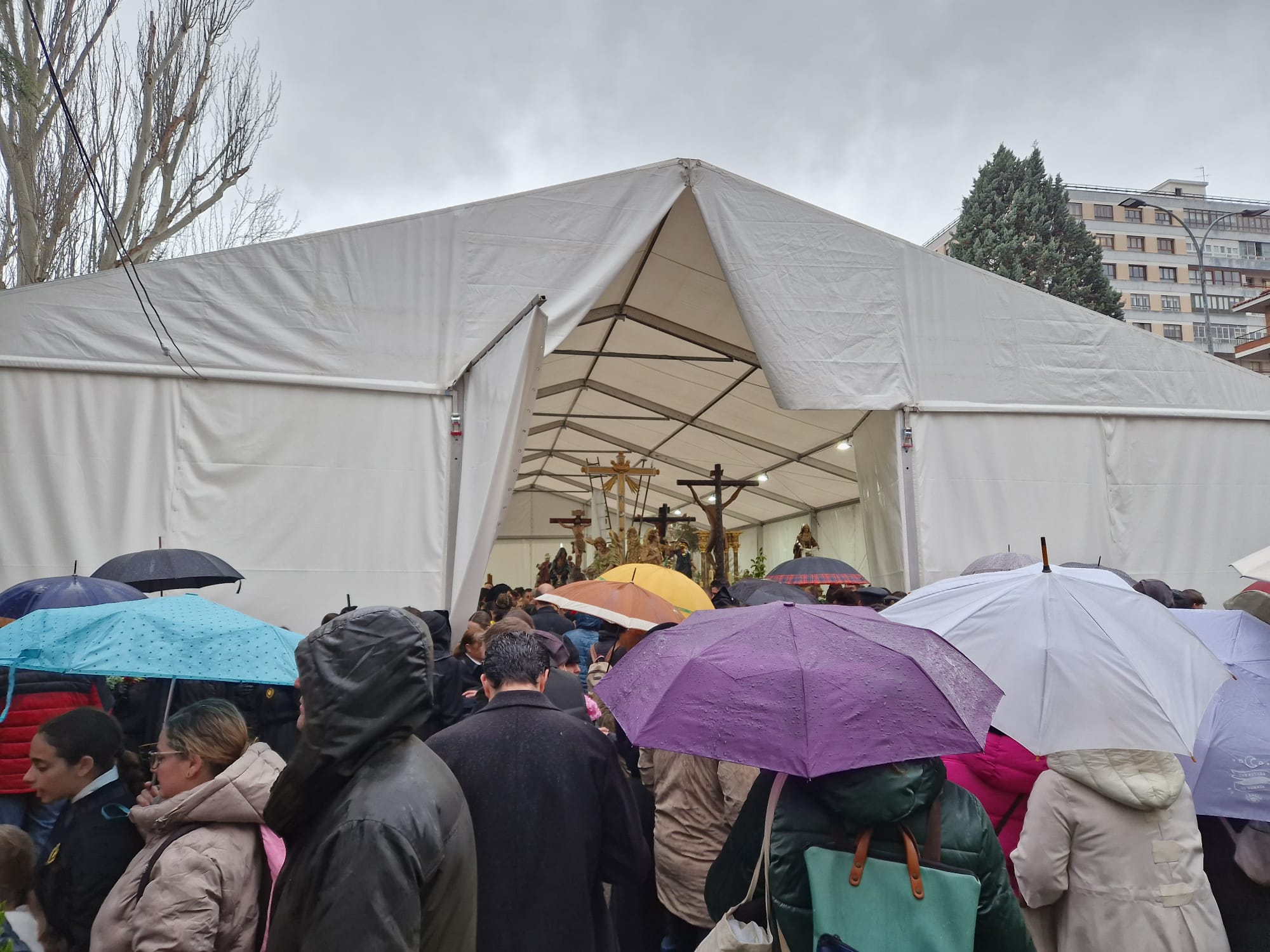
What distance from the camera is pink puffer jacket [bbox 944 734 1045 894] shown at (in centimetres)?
279

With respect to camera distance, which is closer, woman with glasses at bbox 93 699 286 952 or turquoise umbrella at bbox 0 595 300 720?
woman with glasses at bbox 93 699 286 952

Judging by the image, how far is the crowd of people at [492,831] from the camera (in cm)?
168

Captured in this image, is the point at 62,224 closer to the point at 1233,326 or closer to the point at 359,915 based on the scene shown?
the point at 359,915

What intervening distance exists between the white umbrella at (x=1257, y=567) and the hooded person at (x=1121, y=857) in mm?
1116

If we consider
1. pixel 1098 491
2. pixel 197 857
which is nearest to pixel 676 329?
pixel 1098 491

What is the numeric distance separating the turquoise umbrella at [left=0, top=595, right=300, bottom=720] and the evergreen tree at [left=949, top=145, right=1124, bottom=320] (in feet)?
97.5

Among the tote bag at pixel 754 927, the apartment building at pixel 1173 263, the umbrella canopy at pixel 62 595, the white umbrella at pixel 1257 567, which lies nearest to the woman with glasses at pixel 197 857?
the tote bag at pixel 754 927

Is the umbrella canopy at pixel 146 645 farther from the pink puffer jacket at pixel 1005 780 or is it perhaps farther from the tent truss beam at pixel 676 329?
the tent truss beam at pixel 676 329

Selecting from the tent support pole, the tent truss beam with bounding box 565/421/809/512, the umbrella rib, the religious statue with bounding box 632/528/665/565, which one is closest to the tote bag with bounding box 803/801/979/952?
the umbrella rib

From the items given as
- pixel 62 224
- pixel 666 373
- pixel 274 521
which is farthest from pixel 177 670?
pixel 62 224

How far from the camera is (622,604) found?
4.79 m

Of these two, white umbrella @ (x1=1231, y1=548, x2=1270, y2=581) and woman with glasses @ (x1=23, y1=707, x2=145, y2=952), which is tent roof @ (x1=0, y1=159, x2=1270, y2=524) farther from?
woman with glasses @ (x1=23, y1=707, x2=145, y2=952)

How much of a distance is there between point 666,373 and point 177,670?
31.6 ft

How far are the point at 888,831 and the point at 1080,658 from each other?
122 cm
